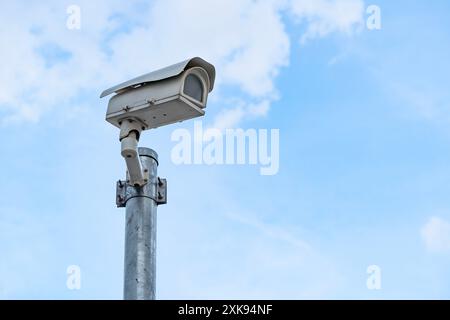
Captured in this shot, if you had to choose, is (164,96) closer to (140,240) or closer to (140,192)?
(140,192)

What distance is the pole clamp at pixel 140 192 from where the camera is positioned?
16328mm

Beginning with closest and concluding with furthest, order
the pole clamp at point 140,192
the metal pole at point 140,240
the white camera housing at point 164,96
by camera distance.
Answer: the metal pole at point 140,240, the white camera housing at point 164,96, the pole clamp at point 140,192

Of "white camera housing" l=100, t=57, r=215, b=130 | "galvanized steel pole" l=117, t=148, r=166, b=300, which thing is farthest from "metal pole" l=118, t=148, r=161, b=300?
"white camera housing" l=100, t=57, r=215, b=130

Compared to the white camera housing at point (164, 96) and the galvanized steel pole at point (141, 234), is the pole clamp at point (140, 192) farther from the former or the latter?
the white camera housing at point (164, 96)

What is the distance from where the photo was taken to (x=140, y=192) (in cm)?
1633

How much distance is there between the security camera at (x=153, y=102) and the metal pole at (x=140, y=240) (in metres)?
0.08

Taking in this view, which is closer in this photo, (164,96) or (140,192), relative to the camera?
(164,96)

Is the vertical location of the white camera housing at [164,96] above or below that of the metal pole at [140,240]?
above

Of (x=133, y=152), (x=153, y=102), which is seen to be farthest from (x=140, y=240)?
(x=153, y=102)

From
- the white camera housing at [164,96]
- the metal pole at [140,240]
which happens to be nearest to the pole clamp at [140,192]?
the metal pole at [140,240]

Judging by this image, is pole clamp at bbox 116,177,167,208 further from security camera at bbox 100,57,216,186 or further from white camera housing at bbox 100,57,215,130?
white camera housing at bbox 100,57,215,130

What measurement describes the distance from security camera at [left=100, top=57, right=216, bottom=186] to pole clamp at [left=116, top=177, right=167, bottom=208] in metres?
0.04

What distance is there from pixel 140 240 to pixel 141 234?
34 millimetres
